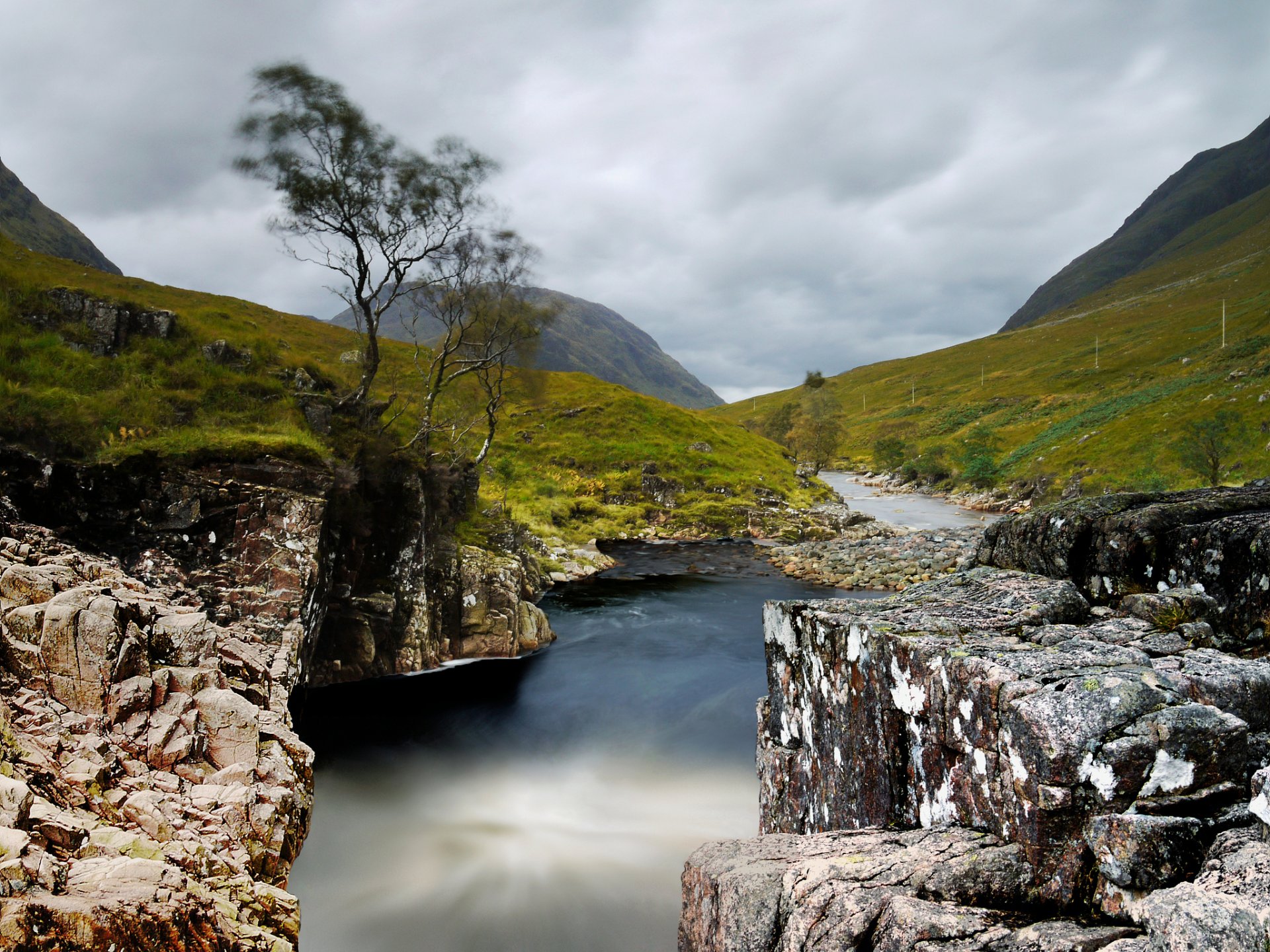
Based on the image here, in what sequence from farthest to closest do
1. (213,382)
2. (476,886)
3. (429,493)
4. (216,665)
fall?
(429,493), (213,382), (476,886), (216,665)

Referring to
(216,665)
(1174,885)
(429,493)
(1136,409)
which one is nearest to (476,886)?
(216,665)

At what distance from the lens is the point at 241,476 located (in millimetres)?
16703

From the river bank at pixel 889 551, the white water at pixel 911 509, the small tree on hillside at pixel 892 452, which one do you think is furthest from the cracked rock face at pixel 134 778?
the small tree on hillside at pixel 892 452

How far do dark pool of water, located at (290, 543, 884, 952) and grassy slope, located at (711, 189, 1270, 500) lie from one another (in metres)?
42.0

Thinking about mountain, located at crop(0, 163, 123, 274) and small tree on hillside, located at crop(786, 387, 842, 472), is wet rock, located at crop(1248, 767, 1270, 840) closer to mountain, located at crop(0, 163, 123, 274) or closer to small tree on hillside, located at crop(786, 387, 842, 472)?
small tree on hillside, located at crop(786, 387, 842, 472)

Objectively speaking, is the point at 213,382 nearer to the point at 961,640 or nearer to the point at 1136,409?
the point at 961,640

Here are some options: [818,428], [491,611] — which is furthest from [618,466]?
[818,428]

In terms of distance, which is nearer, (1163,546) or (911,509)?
(1163,546)

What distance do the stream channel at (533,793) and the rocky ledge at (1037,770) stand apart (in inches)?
242

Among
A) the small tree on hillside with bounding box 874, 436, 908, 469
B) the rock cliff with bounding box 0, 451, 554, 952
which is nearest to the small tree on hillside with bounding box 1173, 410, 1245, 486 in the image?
the rock cliff with bounding box 0, 451, 554, 952

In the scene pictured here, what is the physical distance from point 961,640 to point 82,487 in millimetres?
18560

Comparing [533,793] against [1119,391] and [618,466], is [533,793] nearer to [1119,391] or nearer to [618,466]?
[618,466]

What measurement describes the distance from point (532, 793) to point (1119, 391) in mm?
126754

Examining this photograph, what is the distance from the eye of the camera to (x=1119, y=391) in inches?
4198
